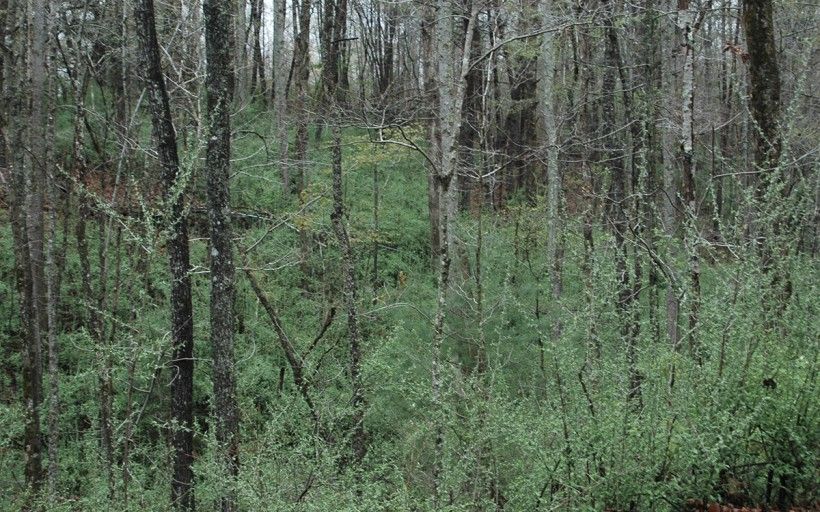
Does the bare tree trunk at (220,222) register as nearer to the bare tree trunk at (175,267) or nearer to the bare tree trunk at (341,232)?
the bare tree trunk at (175,267)

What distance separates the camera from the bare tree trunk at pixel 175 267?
833 cm

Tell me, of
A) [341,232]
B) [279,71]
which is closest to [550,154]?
[341,232]

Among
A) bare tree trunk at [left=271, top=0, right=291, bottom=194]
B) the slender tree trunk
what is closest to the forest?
the slender tree trunk

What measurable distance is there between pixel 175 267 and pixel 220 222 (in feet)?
4.41

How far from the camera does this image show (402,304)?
10328 mm

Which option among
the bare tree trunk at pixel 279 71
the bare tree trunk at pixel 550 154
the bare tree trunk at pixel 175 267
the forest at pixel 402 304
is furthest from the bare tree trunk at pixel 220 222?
the bare tree trunk at pixel 279 71

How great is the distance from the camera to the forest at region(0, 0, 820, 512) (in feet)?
15.5

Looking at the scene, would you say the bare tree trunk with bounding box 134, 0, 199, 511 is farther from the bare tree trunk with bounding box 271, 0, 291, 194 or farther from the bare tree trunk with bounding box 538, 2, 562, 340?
the bare tree trunk with bounding box 271, 0, 291, 194

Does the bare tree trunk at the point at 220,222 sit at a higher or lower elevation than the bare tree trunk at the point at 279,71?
lower

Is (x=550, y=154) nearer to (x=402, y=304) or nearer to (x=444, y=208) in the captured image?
(x=402, y=304)

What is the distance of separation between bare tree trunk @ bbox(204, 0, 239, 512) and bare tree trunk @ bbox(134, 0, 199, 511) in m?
0.78

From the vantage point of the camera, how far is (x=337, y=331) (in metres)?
13.5

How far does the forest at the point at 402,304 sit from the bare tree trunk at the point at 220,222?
3 centimetres

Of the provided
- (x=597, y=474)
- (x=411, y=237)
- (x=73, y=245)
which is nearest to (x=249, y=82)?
(x=411, y=237)
